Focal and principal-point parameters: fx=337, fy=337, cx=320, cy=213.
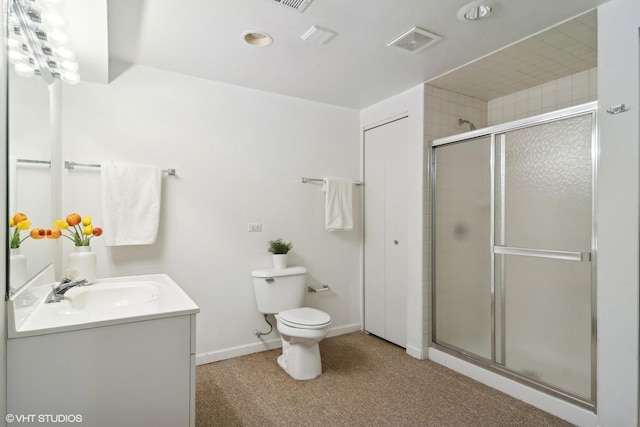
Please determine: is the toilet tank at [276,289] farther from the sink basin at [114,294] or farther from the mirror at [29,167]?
the mirror at [29,167]

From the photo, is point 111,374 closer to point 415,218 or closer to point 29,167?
point 29,167

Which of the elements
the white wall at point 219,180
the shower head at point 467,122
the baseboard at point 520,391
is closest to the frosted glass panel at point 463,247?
the baseboard at point 520,391

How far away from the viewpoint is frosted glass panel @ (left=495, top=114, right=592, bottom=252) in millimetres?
1870

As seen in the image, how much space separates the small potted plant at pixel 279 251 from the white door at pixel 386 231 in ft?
2.92

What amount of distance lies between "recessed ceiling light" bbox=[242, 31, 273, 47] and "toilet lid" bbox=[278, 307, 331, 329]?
1.81 meters

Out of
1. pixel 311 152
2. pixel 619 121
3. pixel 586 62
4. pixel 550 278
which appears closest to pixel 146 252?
pixel 311 152

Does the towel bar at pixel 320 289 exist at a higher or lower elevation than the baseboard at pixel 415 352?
higher

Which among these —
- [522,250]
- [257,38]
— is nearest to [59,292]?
[257,38]

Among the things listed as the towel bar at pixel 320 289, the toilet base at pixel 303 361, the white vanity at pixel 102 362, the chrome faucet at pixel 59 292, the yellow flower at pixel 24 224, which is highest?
the yellow flower at pixel 24 224

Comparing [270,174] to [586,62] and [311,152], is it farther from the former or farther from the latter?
[586,62]

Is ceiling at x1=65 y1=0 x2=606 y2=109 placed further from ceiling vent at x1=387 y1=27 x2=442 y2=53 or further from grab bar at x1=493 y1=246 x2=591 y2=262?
grab bar at x1=493 y1=246 x2=591 y2=262

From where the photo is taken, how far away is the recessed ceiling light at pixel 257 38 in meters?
1.95

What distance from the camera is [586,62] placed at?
2326mm

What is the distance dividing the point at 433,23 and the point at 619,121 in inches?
41.3
